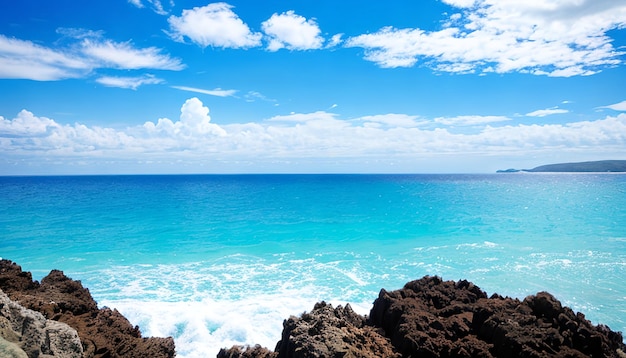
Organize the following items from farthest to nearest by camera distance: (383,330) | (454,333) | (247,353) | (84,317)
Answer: (383,330)
(84,317)
(247,353)
(454,333)

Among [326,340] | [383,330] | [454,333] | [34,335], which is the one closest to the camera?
[34,335]

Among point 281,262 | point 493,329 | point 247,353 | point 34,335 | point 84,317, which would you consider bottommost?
point 281,262

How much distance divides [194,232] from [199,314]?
21647 mm

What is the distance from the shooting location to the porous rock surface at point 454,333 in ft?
20.5

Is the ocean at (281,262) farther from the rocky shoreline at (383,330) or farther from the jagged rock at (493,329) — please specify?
the jagged rock at (493,329)

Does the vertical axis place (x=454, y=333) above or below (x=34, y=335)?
below

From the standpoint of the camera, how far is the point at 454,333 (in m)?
7.20

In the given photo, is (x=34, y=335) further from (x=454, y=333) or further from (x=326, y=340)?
(x=454, y=333)

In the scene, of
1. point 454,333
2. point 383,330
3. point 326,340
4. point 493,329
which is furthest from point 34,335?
point 493,329

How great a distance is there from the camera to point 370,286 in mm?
17922

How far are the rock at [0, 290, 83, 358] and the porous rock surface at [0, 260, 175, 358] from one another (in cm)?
42

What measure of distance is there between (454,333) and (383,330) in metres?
1.56

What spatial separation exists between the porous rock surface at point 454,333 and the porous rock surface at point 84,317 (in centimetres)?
172

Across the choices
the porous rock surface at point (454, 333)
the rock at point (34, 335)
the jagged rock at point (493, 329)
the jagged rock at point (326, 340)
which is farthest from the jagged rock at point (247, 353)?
the rock at point (34, 335)
